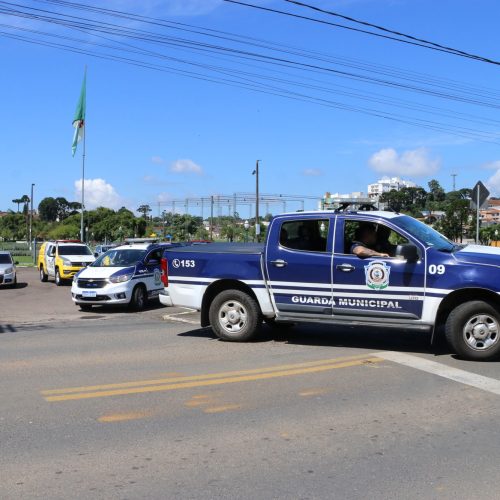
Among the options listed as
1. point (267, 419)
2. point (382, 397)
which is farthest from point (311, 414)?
point (382, 397)

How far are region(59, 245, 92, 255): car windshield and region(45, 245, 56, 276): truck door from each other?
38 cm

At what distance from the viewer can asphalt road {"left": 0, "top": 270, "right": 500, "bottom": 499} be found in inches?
164

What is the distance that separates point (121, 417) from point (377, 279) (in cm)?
420

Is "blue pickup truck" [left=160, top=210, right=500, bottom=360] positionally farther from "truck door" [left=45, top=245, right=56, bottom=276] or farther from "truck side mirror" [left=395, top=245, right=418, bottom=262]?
"truck door" [left=45, top=245, right=56, bottom=276]

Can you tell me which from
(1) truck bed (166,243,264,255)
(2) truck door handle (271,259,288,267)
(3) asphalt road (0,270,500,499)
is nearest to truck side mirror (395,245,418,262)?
(3) asphalt road (0,270,500,499)

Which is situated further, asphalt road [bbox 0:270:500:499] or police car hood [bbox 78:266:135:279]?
police car hood [bbox 78:266:135:279]

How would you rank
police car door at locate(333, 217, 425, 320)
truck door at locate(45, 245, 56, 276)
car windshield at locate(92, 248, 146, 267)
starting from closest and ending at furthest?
police car door at locate(333, 217, 425, 320), car windshield at locate(92, 248, 146, 267), truck door at locate(45, 245, 56, 276)

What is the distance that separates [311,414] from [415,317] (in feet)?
10.0

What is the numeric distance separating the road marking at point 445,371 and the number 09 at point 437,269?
1.17 m

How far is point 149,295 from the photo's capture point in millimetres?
15820

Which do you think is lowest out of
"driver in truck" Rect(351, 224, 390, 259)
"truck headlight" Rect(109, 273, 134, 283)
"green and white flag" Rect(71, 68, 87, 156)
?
"truck headlight" Rect(109, 273, 134, 283)

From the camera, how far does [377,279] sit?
8375 millimetres

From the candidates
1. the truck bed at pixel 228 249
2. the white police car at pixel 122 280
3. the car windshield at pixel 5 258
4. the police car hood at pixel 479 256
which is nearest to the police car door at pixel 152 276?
the white police car at pixel 122 280

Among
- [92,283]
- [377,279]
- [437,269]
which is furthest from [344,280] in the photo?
[92,283]
